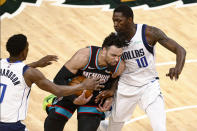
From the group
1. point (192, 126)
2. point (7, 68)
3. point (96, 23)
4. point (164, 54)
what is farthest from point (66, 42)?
point (7, 68)

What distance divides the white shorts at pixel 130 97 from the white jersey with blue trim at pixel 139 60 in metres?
0.07

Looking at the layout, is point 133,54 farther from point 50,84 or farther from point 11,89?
point 11,89

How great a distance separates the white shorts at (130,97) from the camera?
20.0 feet

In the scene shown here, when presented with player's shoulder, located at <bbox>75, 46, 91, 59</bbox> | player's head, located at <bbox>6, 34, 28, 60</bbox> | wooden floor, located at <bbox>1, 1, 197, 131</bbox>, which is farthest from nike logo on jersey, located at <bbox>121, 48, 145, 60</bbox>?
wooden floor, located at <bbox>1, 1, 197, 131</bbox>

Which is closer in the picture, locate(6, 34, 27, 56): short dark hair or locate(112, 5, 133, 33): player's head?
locate(6, 34, 27, 56): short dark hair

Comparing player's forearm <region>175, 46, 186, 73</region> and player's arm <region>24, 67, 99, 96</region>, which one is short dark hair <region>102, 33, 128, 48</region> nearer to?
player's arm <region>24, 67, 99, 96</region>

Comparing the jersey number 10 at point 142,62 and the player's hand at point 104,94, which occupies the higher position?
the jersey number 10 at point 142,62

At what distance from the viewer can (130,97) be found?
20.5 feet

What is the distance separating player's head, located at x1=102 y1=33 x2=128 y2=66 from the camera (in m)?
5.73

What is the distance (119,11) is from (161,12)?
17.4 ft

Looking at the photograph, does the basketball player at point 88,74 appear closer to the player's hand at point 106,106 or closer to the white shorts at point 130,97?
the player's hand at point 106,106

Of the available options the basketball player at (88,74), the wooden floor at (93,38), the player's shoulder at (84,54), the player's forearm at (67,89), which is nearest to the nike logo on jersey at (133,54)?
the basketball player at (88,74)

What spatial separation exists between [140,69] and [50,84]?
4.62ft

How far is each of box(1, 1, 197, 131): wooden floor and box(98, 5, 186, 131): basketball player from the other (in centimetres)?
136
